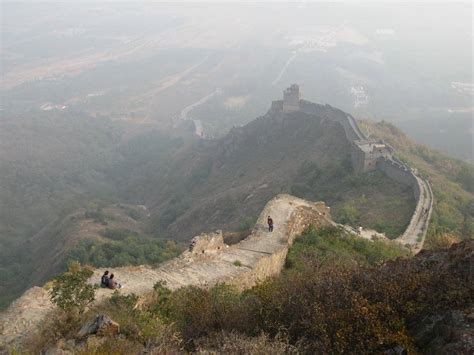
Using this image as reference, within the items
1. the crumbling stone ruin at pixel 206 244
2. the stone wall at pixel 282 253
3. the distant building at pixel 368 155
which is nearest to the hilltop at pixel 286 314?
the stone wall at pixel 282 253

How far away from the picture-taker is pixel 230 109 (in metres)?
150

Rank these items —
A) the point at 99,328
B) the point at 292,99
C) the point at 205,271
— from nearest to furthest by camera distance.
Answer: the point at 99,328
the point at 205,271
the point at 292,99

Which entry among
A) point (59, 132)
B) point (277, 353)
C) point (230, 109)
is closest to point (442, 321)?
point (277, 353)

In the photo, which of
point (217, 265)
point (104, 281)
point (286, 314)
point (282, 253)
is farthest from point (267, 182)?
point (286, 314)

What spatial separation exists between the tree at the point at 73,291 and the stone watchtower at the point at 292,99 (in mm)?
49525

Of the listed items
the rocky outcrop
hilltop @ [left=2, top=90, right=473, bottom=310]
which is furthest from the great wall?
the rocky outcrop

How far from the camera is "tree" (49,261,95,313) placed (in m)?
10.3

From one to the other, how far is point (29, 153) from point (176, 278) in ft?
332

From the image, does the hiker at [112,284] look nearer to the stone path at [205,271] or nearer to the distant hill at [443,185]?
the stone path at [205,271]

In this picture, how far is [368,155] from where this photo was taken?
37062 millimetres

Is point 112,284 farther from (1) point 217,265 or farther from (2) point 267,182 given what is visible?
(2) point 267,182

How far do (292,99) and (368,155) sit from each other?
23.3 meters

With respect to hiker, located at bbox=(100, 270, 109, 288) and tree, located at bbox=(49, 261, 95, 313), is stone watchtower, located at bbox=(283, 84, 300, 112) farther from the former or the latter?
tree, located at bbox=(49, 261, 95, 313)

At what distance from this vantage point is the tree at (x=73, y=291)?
10341mm
